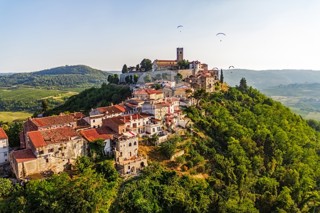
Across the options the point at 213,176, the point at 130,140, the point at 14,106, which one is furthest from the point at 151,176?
the point at 14,106

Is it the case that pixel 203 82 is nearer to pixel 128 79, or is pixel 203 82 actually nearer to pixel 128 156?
pixel 128 79

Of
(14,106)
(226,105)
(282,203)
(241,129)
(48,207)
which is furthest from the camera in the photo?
(14,106)

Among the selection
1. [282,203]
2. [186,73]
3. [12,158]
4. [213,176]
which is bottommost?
[282,203]

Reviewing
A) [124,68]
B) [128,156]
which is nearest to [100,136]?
[128,156]

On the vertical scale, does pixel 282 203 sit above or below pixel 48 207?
below

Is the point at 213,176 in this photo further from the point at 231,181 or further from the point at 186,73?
the point at 186,73

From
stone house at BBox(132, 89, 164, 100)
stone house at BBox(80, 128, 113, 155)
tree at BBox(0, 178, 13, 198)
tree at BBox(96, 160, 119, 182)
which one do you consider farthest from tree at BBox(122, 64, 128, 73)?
tree at BBox(0, 178, 13, 198)

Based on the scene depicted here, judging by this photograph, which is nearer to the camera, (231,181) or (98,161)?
(98,161)

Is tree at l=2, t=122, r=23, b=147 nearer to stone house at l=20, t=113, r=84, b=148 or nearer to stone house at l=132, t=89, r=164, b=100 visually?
stone house at l=20, t=113, r=84, b=148
